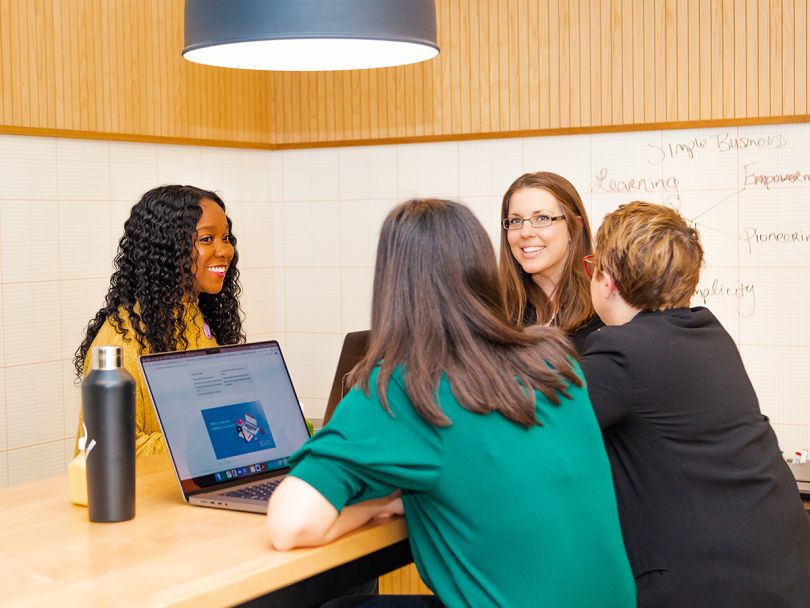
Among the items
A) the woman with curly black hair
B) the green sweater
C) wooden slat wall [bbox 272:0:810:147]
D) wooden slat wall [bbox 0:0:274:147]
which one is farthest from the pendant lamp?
wooden slat wall [bbox 272:0:810:147]

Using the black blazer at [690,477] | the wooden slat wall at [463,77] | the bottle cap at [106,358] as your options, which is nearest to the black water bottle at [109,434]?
the bottle cap at [106,358]

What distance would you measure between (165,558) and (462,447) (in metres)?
0.46

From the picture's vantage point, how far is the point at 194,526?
1665 mm

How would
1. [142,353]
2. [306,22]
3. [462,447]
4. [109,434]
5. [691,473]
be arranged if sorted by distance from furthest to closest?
[142,353], [306,22], [691,473], [109,434], [462,447]

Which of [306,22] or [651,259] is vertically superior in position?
[306,22]

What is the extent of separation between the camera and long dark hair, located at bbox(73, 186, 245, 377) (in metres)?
2.59

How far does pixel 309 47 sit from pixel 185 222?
66cm

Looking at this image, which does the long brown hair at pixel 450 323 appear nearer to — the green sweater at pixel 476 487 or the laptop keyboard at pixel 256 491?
the green sweater at pixel 476 487

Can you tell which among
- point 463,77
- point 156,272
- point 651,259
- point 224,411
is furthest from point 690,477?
point 463,77

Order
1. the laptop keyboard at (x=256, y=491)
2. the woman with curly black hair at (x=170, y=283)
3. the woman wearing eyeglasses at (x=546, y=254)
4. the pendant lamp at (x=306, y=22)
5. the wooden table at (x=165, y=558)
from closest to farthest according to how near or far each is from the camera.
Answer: the wooden table at (x=165, y=558) < the laptop keyboard at (x=256, y=491) < the pendant lamp at (x=306, y=22) < the woman with curly black hair at (x=170, y=283) < the woman wearing eyeglasses at (x=546, y=254)

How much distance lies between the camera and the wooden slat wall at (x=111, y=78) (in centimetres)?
317

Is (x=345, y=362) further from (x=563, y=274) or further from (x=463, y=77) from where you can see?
(x=463, y=77)

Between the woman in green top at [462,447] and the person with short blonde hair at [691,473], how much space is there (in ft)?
0.93

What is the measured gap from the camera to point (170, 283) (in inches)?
106
